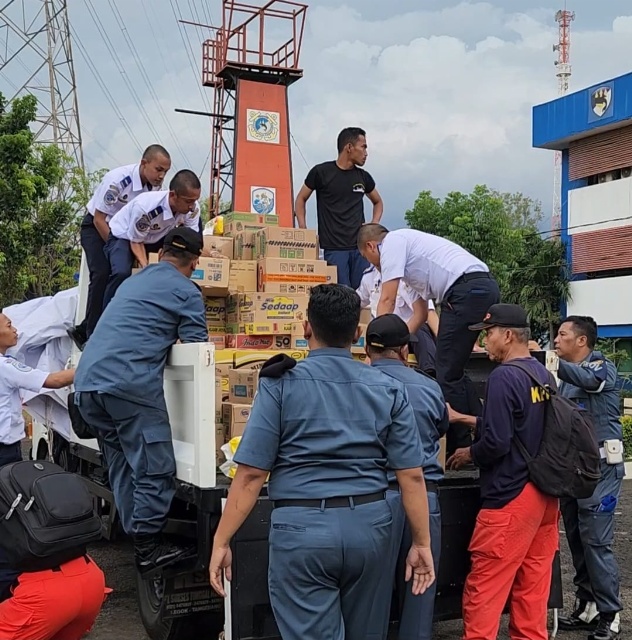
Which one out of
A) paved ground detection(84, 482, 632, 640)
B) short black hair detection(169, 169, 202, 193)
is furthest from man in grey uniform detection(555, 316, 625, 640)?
short black hair detection(169, 169, 202, 193)

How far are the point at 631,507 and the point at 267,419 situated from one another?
26.1 feet

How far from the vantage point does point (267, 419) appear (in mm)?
2914

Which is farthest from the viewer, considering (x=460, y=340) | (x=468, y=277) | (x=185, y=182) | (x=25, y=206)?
(x=25, y=206)

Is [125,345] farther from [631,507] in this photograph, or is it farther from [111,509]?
[631,507]

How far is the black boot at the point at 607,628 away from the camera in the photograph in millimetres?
4898

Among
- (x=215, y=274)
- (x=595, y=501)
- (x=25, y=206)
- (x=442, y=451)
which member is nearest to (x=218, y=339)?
(x=215, y=274)

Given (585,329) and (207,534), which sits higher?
(585,329)

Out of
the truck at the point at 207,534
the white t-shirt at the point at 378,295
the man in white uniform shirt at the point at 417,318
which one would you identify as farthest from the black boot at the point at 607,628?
the white t-shirt at the point at 378,295

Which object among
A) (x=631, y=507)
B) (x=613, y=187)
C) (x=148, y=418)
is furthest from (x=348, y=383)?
(x=613, y=187)

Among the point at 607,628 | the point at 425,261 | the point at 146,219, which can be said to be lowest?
the point at 607,628

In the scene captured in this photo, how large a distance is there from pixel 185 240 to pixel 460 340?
170 cm

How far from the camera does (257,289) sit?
5.82 metres

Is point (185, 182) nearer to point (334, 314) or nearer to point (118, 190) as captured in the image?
point (118, 190)

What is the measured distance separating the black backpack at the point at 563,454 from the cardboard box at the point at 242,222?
2824 millimetres
